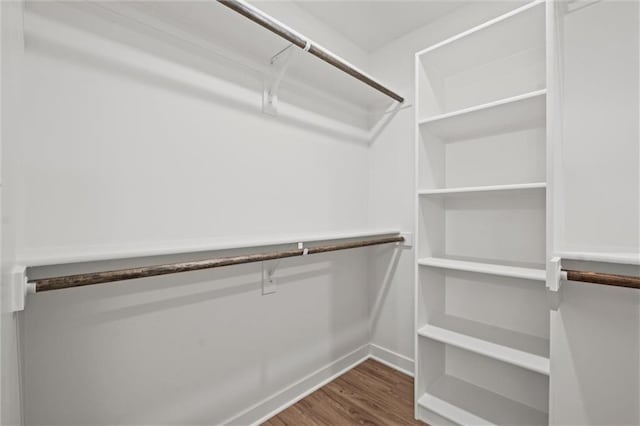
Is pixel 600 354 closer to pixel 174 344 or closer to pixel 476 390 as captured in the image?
pixel 476 390

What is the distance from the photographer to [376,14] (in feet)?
5.75

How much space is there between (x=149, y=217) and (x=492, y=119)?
1.64 meters

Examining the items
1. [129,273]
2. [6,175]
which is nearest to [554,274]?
[129,273]

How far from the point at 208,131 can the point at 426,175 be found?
3.77 feet

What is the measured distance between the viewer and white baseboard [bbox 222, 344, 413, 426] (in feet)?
4.59

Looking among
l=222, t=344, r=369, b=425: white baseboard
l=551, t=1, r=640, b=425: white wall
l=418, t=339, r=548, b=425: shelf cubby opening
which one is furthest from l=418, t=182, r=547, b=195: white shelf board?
l=222, t=344, r=369, b=425: white baseboard

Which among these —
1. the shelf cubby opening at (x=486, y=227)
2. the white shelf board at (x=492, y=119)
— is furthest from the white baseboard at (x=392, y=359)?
the white shelf board at (x=492, y=119)

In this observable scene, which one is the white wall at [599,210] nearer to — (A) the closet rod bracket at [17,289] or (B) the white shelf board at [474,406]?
(B) the white shelf board at [474,406]

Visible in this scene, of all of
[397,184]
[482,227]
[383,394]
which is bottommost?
[383,394]

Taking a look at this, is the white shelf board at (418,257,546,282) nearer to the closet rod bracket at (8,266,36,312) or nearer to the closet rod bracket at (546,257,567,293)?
the closet rod bracket at (546,257,567,293)

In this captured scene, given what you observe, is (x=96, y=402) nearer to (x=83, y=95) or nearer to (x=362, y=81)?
(x=83, y=95)

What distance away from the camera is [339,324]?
188 cm

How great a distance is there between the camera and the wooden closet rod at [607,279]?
35.6 inches

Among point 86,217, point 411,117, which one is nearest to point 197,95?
point 86,217
